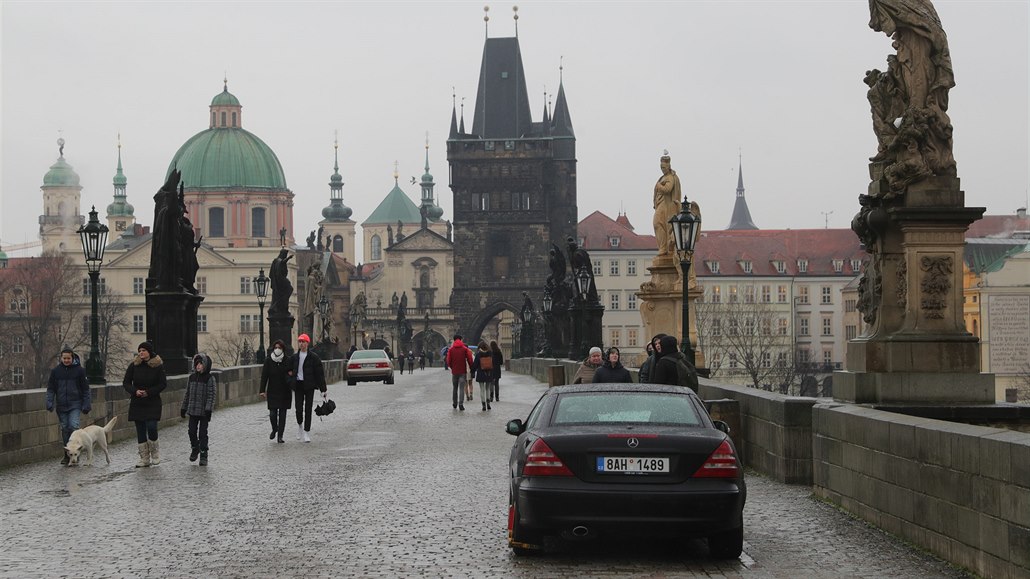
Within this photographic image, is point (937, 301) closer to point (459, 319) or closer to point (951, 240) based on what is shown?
point (951, 240)

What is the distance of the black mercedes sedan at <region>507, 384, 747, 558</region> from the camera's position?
10086 mm

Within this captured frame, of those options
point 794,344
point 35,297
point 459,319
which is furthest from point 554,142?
point 35,297

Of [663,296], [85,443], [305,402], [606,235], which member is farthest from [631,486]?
[606,235]

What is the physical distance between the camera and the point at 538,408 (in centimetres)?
1159

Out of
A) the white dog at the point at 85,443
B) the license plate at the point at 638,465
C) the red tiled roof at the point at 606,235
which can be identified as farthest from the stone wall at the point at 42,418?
the red tiled roof at the point at 606,235

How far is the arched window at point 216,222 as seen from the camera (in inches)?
5969

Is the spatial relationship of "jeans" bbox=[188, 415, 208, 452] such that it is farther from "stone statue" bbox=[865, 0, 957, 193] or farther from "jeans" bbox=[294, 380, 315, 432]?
"stone statue" bbox=[865, 0, 957, 193]

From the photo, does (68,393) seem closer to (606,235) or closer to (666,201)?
(666,201)

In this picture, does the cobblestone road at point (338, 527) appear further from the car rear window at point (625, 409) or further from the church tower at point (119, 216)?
the church tower at point (119, 216)

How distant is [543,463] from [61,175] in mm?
178613

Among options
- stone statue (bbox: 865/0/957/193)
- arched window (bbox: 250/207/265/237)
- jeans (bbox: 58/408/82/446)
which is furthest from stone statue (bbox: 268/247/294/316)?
arched window (bbox: 250/207/265/237)

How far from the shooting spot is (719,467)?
10234 millimetres

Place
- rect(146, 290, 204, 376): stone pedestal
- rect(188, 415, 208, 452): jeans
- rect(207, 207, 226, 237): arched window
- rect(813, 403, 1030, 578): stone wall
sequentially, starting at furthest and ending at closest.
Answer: rect(207, 207, 226, 237): arched window < rect(146, 290, 204, 376): stone pedestal < rect(188, 415, 208, 452): jeans < rect(813, 403, 1030, 578): stone wall

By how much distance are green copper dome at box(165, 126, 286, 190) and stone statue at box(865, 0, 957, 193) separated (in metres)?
139
